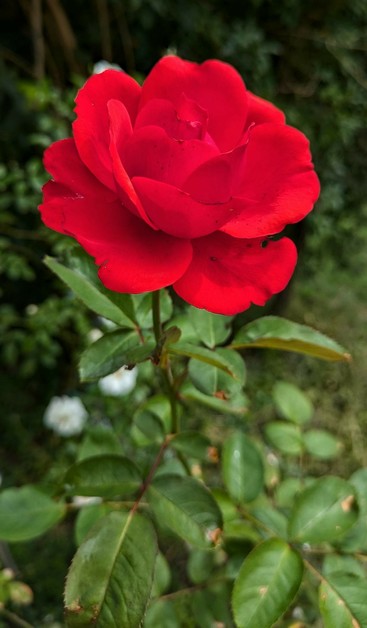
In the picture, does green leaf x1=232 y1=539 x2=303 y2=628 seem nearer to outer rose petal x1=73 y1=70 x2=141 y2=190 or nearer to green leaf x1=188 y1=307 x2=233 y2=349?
green leaf x1=188 y1=307 x2=233 y2=349

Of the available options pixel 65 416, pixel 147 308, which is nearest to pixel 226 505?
pixel 147 308

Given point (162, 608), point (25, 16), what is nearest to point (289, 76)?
point (25, 16)

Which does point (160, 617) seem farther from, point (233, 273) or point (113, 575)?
point (233, 273)

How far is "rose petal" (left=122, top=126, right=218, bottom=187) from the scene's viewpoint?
1.25ft

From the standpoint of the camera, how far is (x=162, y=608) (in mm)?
724

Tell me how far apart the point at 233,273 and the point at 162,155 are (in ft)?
0.31

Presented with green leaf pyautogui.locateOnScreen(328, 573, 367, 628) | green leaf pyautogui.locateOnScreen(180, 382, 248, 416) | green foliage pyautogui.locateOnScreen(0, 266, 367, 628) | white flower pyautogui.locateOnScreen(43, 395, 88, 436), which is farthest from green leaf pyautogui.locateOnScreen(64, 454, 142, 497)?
white flower pyautogui.locateOnScreen(43, 395, 88, 436)

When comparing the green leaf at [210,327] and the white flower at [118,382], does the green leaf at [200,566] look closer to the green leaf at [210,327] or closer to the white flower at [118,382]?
the green leaf at [210,327]

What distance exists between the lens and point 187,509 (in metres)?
0.51

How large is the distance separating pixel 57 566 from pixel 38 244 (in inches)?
34.0

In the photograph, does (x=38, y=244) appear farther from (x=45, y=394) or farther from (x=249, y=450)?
(x=249, y=450)

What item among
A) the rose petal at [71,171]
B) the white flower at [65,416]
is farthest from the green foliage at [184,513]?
the white flower at [65,416]

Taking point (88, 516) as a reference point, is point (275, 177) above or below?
above

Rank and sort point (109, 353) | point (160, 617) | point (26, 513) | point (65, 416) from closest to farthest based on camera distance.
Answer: point (109, 353) < point (26, 513) < point (160, 617) < point (65, 416)
